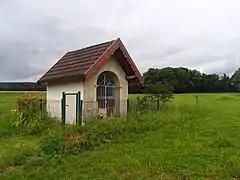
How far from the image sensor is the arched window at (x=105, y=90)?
1769cm

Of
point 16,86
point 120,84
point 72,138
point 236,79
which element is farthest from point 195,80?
point 72,138

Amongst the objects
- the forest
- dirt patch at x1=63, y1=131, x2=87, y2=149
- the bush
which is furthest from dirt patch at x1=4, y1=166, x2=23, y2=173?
the forest

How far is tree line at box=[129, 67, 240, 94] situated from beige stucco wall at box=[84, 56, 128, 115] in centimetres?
3824

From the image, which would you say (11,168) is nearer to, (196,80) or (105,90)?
(105,90)

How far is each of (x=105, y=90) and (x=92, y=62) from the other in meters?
2.23

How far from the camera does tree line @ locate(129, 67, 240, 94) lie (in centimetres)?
6025

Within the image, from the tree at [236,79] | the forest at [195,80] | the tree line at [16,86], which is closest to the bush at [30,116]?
the tree line at [16,86]

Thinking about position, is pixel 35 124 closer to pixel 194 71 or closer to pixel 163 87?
pixel 163 87

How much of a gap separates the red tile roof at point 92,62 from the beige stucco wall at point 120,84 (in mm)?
307

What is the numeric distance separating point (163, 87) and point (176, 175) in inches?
513

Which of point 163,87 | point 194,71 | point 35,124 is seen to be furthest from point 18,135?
point 194,71

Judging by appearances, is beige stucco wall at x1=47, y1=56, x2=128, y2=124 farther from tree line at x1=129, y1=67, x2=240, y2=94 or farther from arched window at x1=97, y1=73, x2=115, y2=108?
tree line at x1=129, y1=67, x2=240, y2=94

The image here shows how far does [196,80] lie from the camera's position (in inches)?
2618

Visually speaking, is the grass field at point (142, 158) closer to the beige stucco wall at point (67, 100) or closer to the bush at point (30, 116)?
the bush at point (30, 116)
